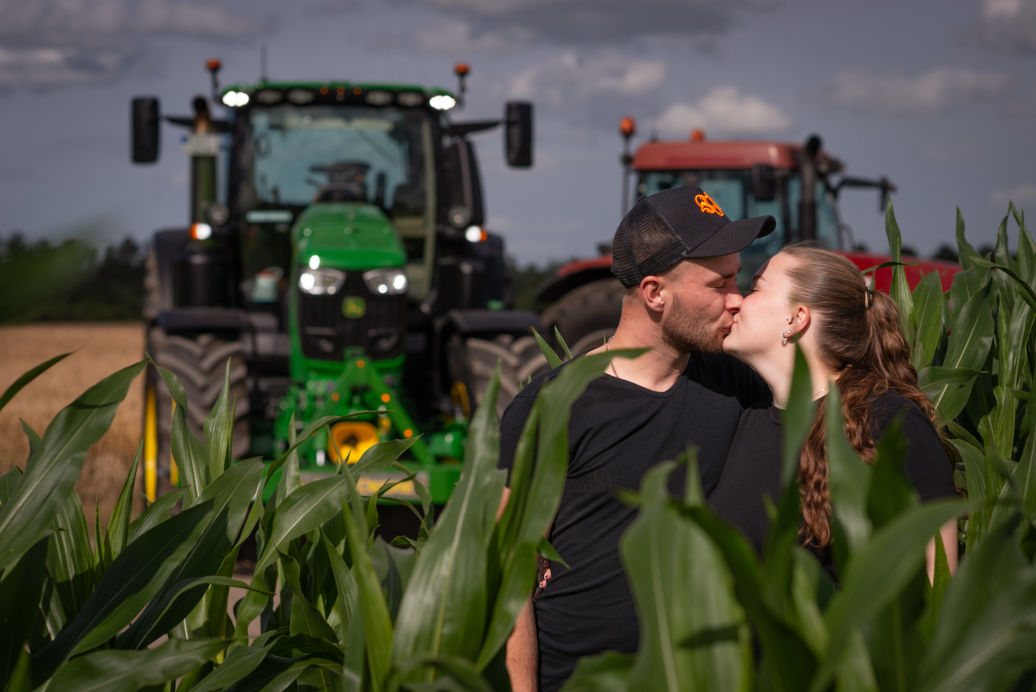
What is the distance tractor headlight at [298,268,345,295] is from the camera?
17.0 ft

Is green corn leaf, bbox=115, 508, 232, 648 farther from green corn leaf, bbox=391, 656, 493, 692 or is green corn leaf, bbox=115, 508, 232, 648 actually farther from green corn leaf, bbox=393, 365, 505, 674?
green corn leaf, bbox=391, 656, 493, 692

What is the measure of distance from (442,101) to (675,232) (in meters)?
4.17

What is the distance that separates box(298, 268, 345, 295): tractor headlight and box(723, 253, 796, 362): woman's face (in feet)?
11.3

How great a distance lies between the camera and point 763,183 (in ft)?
24.8

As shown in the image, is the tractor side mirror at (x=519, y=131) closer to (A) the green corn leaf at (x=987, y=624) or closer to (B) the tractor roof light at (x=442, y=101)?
(B) the tractor roof light at (x=442, y=101)

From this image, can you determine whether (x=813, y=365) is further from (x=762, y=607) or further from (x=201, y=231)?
(x=201, y=231)

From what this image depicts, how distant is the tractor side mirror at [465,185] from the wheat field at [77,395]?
6.83 ft

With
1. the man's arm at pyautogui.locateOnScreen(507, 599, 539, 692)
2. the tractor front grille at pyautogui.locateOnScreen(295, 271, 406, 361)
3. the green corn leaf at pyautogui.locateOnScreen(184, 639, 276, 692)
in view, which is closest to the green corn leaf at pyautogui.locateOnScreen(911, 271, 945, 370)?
the man's arm at pyautogui.locateOnScreen(507, 599, 539, 692)

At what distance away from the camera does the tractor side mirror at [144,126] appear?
5.53 metres

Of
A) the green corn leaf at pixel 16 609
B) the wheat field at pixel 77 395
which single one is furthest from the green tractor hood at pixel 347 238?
the green corn leaf at pixel 16 609

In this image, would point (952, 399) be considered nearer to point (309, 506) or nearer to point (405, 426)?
point (309, 506)

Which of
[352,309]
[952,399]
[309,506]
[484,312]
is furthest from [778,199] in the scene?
[309,506]

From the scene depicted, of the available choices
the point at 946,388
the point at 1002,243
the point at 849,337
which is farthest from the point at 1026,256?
the point at 849,337

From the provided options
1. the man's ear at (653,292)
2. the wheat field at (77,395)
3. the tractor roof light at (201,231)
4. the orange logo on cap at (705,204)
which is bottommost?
the wheat field at (77,395)
